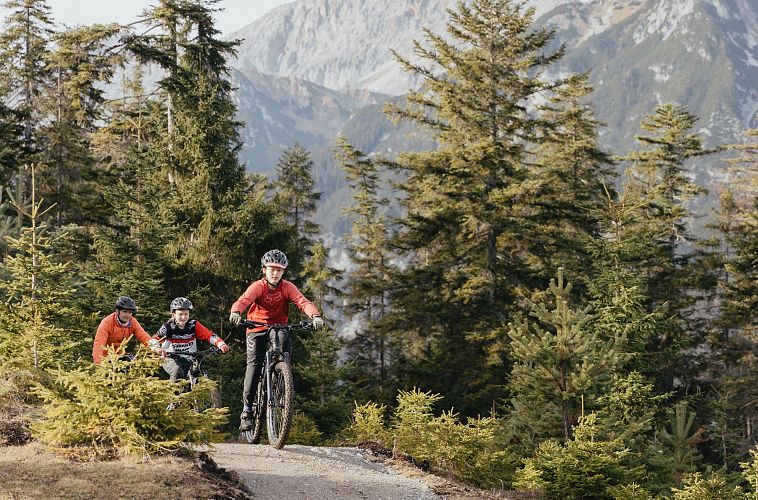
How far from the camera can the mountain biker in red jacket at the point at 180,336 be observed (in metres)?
Answer: 9.79

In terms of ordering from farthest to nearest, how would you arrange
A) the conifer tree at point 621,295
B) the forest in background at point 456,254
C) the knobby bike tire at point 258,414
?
the conifer tree at point 621,295 → the forest in background at point 456,254 → the knobby bike tire at point 258,414

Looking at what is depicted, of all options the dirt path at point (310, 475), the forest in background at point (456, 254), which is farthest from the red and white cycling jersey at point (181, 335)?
the forest in background at point (456, 254)

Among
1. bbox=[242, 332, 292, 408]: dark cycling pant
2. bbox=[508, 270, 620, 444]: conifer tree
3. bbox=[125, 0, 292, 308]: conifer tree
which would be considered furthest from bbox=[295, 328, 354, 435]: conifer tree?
bbox=[242, 332, 292, 408]: dark cycling pant

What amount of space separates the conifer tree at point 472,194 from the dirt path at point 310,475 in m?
14.1

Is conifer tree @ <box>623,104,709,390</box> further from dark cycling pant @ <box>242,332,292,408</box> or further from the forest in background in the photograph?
dark cycling pant @ <box>242,332,292,408</box>

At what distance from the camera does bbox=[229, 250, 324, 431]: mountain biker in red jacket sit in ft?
29.6

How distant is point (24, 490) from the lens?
5.71 meters

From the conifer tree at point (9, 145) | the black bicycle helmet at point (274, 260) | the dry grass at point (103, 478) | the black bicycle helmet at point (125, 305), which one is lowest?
the dry grass at point (103, 478)

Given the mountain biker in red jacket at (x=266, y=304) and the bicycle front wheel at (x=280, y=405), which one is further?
the mountain biker in red jacket at (x=266, y=304)

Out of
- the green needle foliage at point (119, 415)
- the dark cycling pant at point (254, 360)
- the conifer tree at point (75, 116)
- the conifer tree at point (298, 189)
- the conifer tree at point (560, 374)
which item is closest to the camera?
the green needle foliage at point (119, 415)

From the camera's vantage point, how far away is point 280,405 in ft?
29.9

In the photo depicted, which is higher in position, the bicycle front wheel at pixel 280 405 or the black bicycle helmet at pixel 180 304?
the black bicycle helmet at pixel 180 304

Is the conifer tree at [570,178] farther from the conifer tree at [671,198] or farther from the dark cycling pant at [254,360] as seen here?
the dark cycling pant at [254,360]

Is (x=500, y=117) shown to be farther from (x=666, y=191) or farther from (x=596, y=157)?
(x=666, y=191)
